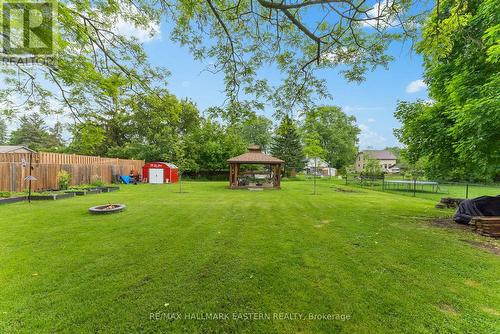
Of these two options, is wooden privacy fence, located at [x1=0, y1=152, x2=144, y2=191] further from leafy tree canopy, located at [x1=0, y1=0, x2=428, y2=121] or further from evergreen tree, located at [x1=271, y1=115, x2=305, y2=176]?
evergreen tree, located at [x1=271, y1=115, x2=305, y2=176]

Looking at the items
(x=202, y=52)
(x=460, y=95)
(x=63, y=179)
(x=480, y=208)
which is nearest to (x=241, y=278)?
(x=202, y=52)

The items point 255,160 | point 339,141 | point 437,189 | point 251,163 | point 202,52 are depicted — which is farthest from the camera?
point 339,141

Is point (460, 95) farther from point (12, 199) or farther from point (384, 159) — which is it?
point (384, 159)

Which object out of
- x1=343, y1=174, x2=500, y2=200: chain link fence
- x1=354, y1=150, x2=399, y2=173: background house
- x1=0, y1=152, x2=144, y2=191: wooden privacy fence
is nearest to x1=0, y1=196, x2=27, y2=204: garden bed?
x1=0, y1=152, x2=144, y2=191: wooden privacy fence

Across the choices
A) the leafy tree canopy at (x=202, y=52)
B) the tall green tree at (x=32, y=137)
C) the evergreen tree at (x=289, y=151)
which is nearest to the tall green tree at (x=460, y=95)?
the leafy tree canopy at (x=202, y=52)

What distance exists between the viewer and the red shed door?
2319cm

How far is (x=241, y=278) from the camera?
135 inches

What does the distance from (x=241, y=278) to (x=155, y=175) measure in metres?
22.0

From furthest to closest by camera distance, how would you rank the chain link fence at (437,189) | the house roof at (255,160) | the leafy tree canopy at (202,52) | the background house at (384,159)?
the background house at (384,159) → the house roof at (255,160) → the chain link fence at (437,189) → the leafy tree canopy at (202,52)

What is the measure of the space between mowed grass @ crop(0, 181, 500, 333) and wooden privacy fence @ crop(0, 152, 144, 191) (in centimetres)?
672

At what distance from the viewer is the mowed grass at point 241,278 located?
8.16 feet

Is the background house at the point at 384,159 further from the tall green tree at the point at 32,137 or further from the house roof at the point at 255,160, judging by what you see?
the tall green tree at the point at 32,137

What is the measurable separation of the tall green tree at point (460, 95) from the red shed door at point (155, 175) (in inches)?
818

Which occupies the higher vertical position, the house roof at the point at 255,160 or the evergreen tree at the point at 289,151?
the evergreen tree at the point at 289,151
